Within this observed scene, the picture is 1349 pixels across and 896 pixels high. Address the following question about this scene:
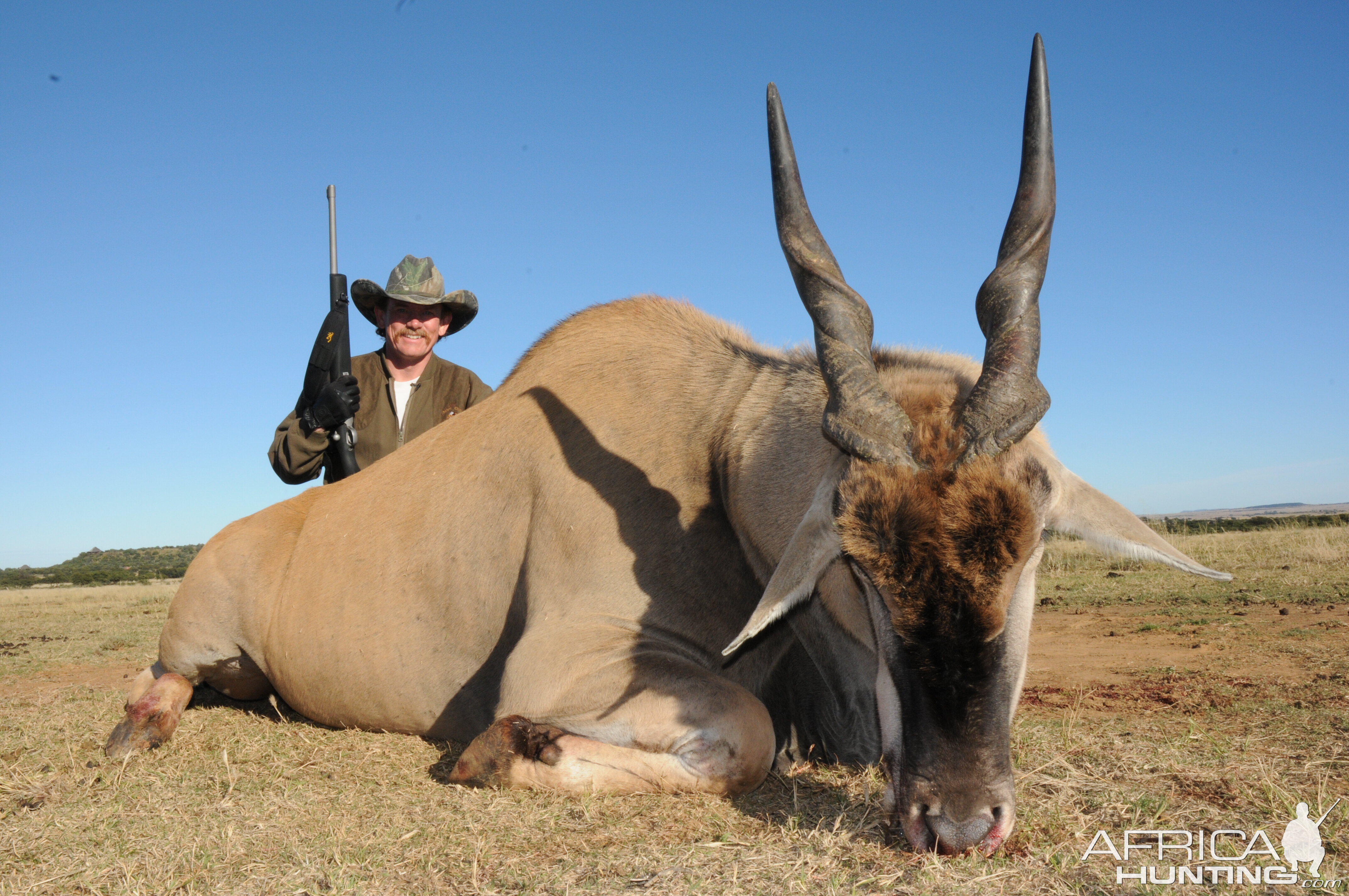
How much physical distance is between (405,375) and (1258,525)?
2892 centimetres

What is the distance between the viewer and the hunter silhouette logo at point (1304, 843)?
2518mm

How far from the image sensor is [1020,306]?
3.13 metres

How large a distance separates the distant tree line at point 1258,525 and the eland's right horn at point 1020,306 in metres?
17.0

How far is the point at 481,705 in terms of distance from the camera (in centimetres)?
443

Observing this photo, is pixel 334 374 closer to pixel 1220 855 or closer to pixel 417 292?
pixel 417 292

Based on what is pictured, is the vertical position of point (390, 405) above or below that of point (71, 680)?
above

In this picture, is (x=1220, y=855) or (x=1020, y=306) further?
(x=1020, y=306)

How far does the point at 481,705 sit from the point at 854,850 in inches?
87.3

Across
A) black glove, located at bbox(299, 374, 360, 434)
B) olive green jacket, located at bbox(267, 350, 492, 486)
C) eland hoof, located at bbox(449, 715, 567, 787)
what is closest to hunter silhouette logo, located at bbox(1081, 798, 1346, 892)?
eland hoof, located at bbox(449, 715, 567, 787)

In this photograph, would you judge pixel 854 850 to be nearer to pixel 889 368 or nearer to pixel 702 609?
pixel 702 609

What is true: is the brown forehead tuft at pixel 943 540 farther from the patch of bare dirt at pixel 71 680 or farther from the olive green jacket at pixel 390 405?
the patch of bare dirt at pixel 71 680

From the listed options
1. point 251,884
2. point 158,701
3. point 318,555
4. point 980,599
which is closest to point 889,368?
point 980,599

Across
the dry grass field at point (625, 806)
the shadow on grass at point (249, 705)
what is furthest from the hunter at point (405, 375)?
the dry grass field at point (625, 806)

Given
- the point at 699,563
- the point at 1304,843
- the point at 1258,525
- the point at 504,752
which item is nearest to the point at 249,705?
the point at 504,752
